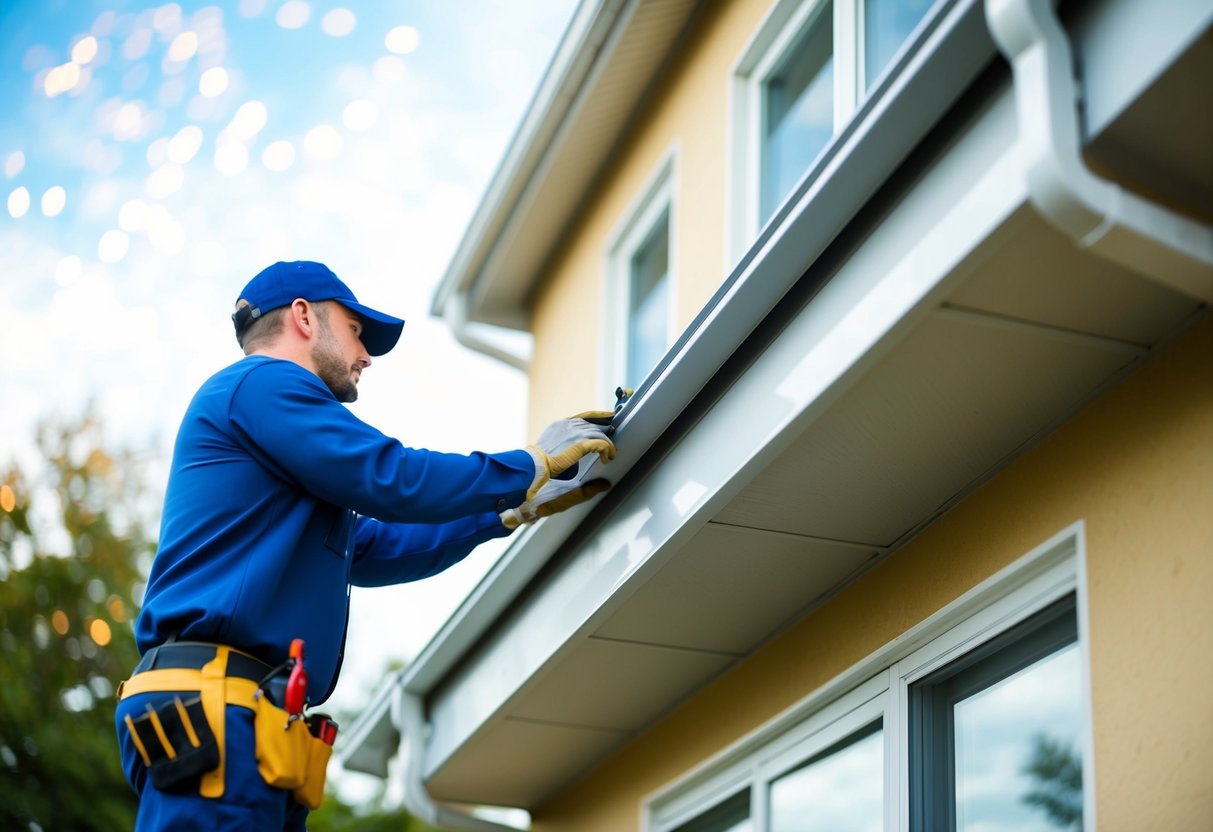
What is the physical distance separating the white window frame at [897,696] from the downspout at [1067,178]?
0.93 metres

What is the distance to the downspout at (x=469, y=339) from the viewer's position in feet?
30.6

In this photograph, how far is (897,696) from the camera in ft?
13.5

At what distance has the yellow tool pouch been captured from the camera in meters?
3.55

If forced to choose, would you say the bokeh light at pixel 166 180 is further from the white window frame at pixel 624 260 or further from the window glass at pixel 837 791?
the window glass at pixel 837 791

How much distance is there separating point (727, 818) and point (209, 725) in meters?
2.27

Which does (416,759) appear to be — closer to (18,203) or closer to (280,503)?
(280,503)

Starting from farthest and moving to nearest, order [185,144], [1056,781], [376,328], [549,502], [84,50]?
1. [185,144]
2. [84,50]
3. [376,328]
4. [549,502]
5. [1056,781]

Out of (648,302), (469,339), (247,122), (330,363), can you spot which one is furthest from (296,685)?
(247,122)

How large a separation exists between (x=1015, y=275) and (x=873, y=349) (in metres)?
0.35

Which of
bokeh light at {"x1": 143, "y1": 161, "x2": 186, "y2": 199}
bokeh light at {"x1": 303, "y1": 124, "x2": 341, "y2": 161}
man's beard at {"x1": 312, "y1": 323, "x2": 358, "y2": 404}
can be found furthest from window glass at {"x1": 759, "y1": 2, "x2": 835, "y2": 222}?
bokeh light at {"x1": 303, "y1": 124, "x2": 341, "y2": 161}

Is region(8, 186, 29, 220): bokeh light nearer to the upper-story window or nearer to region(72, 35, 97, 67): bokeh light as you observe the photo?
region(72, 35, 97, 67): bokeh light

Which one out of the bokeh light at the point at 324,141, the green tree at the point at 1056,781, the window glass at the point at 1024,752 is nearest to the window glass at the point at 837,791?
the window glass at the point at 1024,752

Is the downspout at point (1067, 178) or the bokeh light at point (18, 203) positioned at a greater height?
the bokeh light at point (18, 203)

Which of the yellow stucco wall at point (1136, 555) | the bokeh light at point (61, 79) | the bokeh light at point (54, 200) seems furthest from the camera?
the bokeh light at point (54, 200)
